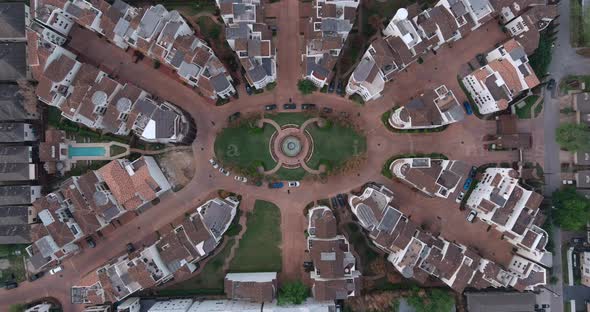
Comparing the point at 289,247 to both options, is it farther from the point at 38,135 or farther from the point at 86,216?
the point at 38,135

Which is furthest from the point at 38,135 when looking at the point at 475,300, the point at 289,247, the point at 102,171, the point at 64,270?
the point at 475,300

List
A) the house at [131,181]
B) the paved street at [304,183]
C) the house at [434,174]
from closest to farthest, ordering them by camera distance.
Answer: the house at [434,174]
the house at [131,181]
the paved street at [304,183]

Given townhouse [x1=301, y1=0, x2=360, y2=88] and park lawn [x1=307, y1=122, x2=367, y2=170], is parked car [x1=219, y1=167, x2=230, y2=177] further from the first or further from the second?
townhouse [x1=301, y1=0, x2=360, y2=88]

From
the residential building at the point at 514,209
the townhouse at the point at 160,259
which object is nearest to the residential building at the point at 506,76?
the residential building at the point at 514,209

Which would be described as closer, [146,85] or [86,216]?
[86,216]

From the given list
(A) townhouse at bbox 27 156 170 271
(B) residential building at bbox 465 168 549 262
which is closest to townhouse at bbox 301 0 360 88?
(A) townhouse at bbox 27 156 170 271

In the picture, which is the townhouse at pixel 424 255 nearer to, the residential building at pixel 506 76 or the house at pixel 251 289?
the house at pixel 251 289

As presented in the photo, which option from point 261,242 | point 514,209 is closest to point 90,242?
point 261,242
